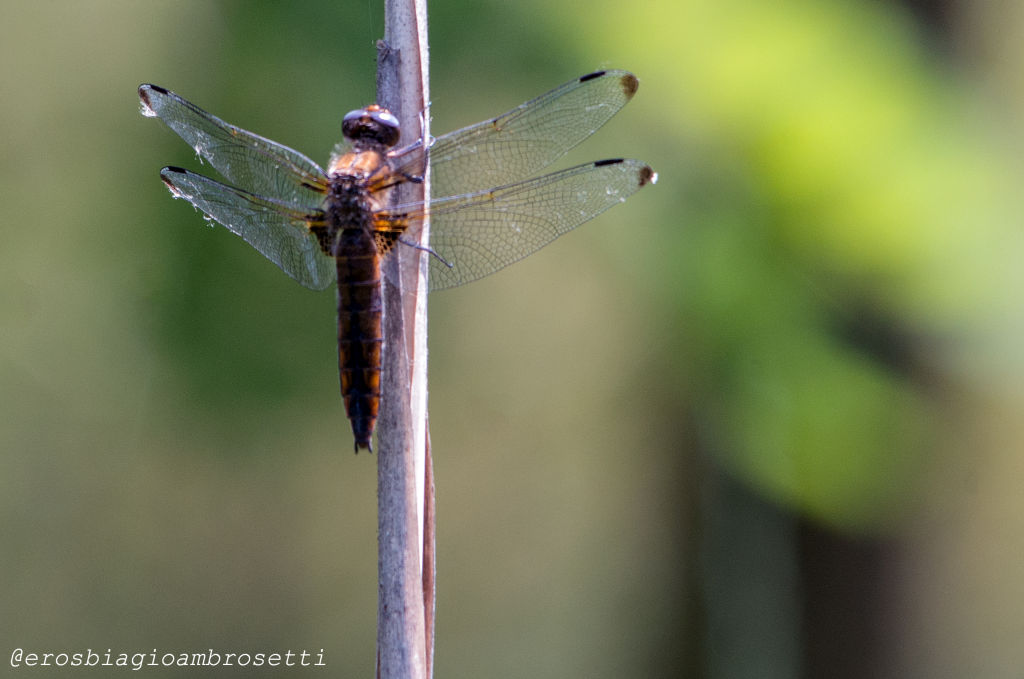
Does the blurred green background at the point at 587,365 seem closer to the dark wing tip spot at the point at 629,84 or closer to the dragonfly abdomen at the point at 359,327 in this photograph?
the dark wing tip spot at the point at 629,84

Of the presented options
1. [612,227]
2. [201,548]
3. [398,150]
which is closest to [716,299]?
[612,227]

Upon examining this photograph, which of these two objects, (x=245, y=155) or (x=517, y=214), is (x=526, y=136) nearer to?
Answer: (x=517, y=214)

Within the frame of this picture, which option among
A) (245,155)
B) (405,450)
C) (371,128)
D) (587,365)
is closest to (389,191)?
(371,128)

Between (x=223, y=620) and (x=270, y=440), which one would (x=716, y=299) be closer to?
(x=270, y=440)

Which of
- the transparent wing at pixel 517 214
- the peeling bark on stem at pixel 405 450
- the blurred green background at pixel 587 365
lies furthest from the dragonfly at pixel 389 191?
the blurred green background at pixel 587 365

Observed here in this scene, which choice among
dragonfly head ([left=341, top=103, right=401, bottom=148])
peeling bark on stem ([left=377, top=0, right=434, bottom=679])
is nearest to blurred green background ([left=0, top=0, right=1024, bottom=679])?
dragonfly head ([left=341, top=103, right=401, bottom=148])

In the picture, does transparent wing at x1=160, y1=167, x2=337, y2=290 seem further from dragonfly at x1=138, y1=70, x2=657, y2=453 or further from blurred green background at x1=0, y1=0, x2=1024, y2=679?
blurred green background at x1=0, y1=0, x2=1024, y2=679
